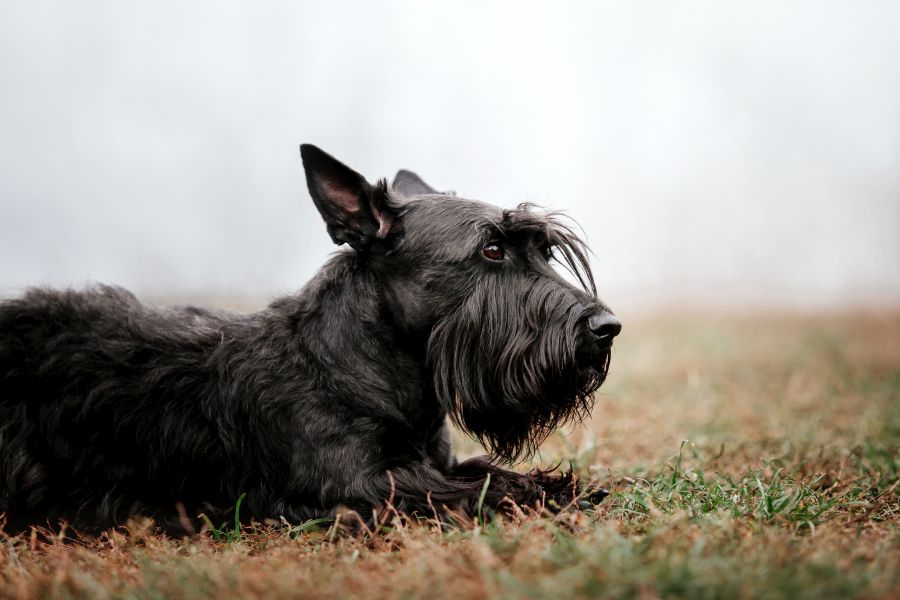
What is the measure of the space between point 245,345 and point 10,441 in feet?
3.74

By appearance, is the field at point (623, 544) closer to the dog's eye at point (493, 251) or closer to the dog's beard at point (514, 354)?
the dog's beard at point (514, 354)

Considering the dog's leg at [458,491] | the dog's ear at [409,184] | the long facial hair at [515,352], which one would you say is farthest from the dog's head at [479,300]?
the dog's ear at [409,184]

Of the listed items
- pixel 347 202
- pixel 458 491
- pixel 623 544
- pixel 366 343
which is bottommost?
pixel 458 491

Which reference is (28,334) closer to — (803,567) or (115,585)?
(115,585)

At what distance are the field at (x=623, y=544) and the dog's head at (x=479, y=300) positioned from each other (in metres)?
0.59

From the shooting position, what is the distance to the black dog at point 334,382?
3.28m

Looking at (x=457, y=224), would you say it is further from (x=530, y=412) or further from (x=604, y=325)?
(x=530, y=412)

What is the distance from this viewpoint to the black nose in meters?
3.19

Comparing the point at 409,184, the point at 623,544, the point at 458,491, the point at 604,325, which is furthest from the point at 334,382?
the point at 623,544

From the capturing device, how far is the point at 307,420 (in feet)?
10.8

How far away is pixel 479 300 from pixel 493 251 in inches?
10.2

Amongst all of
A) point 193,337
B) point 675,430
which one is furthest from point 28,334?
point 675,430

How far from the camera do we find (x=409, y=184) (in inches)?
169

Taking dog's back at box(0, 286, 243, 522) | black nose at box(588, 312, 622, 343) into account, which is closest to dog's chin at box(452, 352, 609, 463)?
black nose at box(588, 312, 622, 343)
